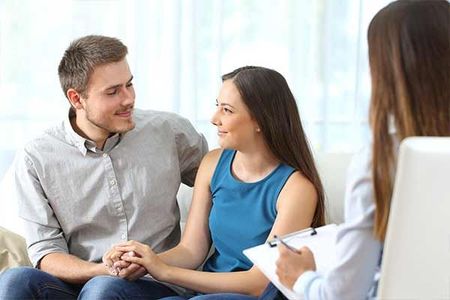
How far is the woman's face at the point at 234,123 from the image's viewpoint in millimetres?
2029

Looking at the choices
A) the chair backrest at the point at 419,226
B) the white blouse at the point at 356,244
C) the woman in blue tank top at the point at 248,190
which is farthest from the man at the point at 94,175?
the chair backrest at the point at 419,226

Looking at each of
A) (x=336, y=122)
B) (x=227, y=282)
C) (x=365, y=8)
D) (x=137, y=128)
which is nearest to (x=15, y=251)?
(x=137, y=128)

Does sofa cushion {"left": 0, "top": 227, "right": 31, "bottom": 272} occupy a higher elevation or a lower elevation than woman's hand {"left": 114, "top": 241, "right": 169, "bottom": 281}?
lower

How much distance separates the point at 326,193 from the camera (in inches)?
88.6

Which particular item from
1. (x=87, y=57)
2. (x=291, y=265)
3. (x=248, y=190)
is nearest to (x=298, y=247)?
(x=291, y=265)

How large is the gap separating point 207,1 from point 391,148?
1.54 m

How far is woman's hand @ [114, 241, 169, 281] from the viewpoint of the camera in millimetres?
1969

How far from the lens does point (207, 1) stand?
109 inches

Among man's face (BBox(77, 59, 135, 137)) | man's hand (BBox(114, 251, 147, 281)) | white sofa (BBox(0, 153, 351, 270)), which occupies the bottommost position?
man's hand (BBox(114, 251, 147, 281))

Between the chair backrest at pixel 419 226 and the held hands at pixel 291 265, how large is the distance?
0.18 meters

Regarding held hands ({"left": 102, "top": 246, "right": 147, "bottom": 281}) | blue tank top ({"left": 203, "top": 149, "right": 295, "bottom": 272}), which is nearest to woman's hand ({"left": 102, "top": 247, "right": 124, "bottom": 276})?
held hands ({"left": 102, "top": 246, "right": 147, "bottom": 281})

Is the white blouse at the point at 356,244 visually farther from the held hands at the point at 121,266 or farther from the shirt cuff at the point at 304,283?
the held hands at the point at 121,266

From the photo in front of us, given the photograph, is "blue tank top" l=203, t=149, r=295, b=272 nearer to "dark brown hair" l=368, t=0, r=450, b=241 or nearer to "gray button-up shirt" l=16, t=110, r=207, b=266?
"gray button-up shirt" l=16, t=110, r=207, b=266

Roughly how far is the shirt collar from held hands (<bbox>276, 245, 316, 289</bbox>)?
80cm
